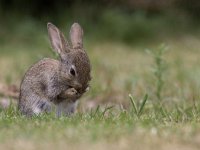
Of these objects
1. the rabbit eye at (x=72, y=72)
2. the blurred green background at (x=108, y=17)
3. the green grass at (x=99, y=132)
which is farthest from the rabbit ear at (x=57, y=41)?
the blurred green background at (x=108, y=17)

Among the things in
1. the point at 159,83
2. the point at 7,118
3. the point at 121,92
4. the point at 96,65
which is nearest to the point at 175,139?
the point at 7,118

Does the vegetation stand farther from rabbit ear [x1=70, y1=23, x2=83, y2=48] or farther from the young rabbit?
rabbit ear [x1=70, y1=23, x2=83, y2=48]

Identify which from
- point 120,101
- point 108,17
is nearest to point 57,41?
point 120,101

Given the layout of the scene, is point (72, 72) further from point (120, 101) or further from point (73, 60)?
point (120, 101)

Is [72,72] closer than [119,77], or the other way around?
[72,72]

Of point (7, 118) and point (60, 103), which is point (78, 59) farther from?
point (7, 118)

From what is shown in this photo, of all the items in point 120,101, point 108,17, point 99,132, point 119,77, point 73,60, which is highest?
point 108,17

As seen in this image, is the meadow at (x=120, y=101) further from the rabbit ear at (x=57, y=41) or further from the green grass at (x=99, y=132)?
the rabbit ear at (x=57, y=41)
